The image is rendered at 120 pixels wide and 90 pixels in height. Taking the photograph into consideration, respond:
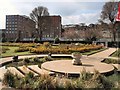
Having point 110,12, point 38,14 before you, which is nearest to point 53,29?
point 38,14

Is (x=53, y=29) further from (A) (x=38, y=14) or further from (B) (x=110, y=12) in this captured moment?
(B) (x=110, y=12)

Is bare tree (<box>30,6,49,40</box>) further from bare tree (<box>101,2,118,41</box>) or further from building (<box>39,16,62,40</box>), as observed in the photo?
bare tree (<box>101,2,118,41</box>)

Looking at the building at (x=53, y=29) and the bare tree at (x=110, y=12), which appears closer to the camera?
the bare tree at (x=110, y=12)

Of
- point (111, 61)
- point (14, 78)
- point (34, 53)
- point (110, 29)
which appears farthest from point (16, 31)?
point (14, 78)

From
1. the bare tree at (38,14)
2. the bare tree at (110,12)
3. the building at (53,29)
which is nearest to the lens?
the bare tree at (110,12)

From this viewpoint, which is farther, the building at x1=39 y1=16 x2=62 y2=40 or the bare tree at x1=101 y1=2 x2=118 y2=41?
the building at x1=39 y1=16 x2=62 y2=40

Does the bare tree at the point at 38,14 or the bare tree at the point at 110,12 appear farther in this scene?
the bare tree at the point at 38,14

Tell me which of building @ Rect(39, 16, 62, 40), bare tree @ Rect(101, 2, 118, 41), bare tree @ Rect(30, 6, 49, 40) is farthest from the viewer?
building @ Rect(39, 16, 62, 40)

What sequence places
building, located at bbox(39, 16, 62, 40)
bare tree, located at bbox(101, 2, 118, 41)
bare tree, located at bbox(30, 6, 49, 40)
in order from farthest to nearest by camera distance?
building, located at bbox(39, 16, 62, 40), bare tree, located at bbox(30, 6, 49, 40), bare tree, located at bbox(101, 2, 118, 41)

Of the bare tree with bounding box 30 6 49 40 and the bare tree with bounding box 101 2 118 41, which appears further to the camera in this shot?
the bare tree with bounding box 30 6 49 40

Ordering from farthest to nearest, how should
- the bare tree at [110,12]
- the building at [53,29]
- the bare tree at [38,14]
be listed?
1. the building at [53,29]
2. the bare tree at [38,14]
3. the bare tree at [110,12]

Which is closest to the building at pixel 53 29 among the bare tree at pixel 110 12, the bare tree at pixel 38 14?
the bare tree at pixel 38 14

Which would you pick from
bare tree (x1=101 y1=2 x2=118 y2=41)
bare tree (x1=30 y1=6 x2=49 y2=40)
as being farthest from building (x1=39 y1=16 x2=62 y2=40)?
bare tree (x1=101 y1=2 x2=118 y2=41)

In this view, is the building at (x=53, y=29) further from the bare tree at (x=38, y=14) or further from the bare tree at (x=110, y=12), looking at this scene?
the bare tree at (x=110, y=12)
